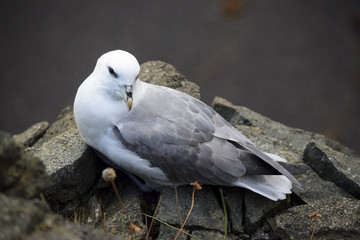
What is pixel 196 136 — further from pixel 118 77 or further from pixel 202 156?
pixel 118 77

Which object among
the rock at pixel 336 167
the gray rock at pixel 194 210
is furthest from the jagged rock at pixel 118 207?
the rock at pixel 336 167

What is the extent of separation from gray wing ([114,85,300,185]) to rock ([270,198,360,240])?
261 millimetres

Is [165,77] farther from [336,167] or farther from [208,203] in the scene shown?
[336,167]

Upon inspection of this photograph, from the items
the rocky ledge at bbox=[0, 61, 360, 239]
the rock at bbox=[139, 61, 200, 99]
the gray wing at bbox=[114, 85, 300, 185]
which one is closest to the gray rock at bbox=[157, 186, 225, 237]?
the rocky ledge at bbox=[0, 61, 360, 239]

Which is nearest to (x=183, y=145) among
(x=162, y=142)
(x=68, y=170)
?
(x=162, y=142)

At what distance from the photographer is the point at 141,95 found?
2.66m

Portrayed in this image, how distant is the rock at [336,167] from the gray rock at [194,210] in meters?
0.73

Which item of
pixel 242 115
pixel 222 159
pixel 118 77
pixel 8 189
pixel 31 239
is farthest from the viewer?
pixel 242 115

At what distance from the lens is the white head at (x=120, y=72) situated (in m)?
2.40

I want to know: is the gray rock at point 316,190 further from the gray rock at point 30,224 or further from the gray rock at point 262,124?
the gray rock at point 30,224

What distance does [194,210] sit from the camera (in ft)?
8.58

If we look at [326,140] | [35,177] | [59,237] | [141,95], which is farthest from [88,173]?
[326,140]

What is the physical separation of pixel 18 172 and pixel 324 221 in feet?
5.24

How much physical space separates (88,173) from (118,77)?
624 mm
